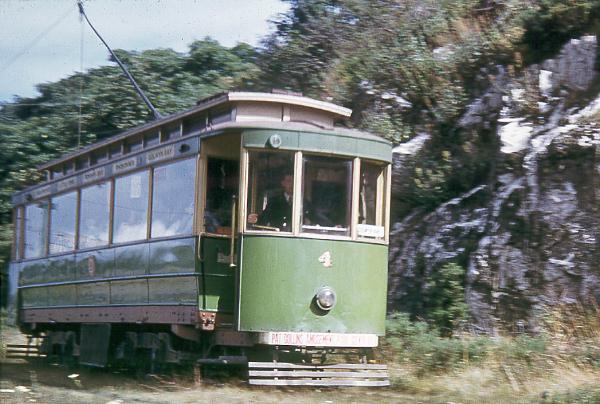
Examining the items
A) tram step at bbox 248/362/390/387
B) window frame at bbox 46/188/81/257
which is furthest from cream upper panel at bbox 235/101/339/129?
window frame at bbox 46/188/81/257

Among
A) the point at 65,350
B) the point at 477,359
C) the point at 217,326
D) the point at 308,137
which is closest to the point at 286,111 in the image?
the point at 308,137

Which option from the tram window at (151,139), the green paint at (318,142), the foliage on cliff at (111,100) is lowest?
the green paint at (318,142)

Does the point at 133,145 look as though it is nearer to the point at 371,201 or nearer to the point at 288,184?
the point at 288,184

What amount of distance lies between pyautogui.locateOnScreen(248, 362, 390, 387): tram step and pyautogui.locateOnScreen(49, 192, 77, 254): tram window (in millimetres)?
5239

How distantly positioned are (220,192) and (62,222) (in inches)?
186

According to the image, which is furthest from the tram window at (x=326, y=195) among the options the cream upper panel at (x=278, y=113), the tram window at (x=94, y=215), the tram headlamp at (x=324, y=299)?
the tram window at (x=94, y=215)

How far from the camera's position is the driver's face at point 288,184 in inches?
400

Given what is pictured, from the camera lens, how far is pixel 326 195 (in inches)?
406

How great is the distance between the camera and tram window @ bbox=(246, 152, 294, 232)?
10.2 m

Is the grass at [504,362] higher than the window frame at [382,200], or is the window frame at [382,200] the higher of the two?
the window frame at [382,200]

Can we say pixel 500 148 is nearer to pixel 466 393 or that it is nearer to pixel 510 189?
pixel 510 189

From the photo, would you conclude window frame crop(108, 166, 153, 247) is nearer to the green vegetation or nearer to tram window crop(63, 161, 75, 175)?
tram window crop(63, 161, 75, 175)

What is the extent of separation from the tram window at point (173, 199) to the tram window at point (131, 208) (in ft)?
0.97

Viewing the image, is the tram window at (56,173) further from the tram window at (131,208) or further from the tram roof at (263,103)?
the tram roof at (263,103)
